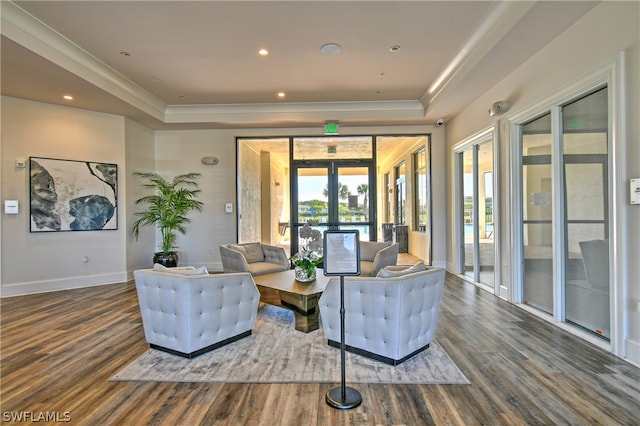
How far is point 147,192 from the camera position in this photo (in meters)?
6.71

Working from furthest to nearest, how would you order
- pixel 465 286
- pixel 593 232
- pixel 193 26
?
1. pixel 465 286
2. pixel 193 26
3. pixel 593 232

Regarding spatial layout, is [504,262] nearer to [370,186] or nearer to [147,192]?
[370,186]

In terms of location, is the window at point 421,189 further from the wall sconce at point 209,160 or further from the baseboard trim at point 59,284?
the baseboard trim at point 59,284

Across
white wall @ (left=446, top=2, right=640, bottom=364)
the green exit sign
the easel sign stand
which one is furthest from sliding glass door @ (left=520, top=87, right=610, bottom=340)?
the green exit sign

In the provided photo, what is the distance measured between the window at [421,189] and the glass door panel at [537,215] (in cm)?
290

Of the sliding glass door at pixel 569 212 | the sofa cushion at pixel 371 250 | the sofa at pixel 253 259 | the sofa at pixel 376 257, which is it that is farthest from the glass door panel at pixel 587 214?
the sofa at pixel 253 259

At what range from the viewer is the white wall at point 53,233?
16.3 feet

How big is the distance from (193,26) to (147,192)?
4.15m

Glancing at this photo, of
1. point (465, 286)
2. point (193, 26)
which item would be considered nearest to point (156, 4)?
point (193, 26)

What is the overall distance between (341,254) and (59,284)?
5636mm

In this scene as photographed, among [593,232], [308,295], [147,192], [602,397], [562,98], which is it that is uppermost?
[562,98]

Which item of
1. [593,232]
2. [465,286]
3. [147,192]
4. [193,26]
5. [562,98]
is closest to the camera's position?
[593,232]

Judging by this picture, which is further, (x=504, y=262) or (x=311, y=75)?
(x=311, y=75)

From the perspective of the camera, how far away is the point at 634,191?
2.59 metres
